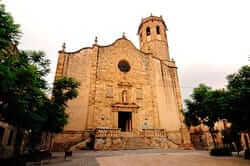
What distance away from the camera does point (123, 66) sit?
2175 centimetres

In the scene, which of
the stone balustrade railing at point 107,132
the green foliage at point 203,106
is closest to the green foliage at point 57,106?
the stone balustrade railing at point 107,132

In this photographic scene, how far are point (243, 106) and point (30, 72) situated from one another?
9525 millimetres

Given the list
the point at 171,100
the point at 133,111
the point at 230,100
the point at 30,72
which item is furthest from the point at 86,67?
the point at 230,100

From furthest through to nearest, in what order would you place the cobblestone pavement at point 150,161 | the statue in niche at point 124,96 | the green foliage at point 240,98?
1. the statue in niche at point 124,96
2. the green foliage at point 240,98
3. the cobblestone pavement at point 150,161

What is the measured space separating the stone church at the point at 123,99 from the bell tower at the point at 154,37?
2.02m

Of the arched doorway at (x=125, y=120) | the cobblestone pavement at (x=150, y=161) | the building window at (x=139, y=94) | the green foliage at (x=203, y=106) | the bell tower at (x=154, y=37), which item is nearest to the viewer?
the cobblestone pavement at (x=150, y=161)

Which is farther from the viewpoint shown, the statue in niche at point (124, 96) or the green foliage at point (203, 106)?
the statue in niche at point (124, 96)

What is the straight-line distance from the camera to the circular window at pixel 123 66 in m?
21.6

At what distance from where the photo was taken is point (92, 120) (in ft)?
57.2

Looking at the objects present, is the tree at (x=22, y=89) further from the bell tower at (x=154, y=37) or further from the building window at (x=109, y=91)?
the bell tower at (x=154, y=37)

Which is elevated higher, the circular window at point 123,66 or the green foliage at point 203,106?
the circular window at point 123,66

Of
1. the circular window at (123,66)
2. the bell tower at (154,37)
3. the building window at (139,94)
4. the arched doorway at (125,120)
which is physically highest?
the bell tower at (154,37)

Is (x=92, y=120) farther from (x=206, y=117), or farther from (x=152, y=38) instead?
(x=152, y=38)

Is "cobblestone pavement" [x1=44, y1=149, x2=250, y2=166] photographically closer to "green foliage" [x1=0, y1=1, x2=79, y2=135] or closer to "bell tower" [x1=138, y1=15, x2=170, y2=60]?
"green foliage" [x1=0, y1=1, x2=79, y2=135]
